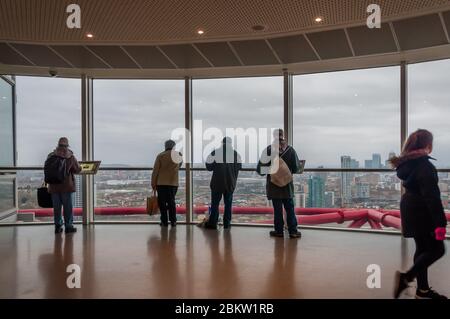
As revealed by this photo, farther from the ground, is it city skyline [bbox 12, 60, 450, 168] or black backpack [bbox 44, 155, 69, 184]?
city skyline [bbox 12, 60, 450, 168]

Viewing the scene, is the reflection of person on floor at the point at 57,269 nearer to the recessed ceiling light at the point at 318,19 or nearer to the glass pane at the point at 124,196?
the glass pane at the point at 124,196

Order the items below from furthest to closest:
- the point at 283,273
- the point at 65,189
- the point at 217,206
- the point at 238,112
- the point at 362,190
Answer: the point at 238,112 < the point at 362,190 < the point at 217,206 < the point at 65,189 < the point at 283,273

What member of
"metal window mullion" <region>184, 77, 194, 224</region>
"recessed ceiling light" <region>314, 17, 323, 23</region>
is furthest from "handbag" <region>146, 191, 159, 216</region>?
"recessed ceiling light" <region>314, 17, 323, 23</region>

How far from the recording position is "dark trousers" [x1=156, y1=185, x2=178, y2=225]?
657cm

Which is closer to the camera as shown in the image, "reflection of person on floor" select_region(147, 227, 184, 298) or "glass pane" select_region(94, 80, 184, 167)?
"reflection of person on floor" select_region(147, 227, 184, 298)

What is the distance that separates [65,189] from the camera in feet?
19.7

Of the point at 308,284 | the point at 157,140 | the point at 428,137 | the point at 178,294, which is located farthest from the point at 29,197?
the point at 428,137

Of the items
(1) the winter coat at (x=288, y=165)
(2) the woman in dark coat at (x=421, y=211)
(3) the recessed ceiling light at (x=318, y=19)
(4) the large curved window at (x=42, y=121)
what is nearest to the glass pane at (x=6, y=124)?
(4) the large curved window at (x=42, y=121)

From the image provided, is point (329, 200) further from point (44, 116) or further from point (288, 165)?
point (44, 116)

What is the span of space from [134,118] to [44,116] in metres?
1.71

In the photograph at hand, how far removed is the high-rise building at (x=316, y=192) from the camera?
22.2ft

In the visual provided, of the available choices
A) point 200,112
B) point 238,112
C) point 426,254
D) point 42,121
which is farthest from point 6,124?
point 426,254

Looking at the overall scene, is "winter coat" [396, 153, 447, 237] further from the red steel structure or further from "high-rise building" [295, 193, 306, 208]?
"high-rise building" [295, 193, 306, 208]

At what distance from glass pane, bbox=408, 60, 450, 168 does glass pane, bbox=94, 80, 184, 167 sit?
4004 millimetres
